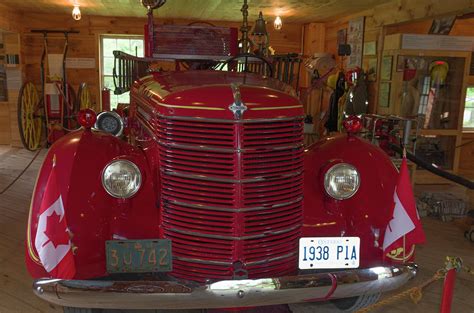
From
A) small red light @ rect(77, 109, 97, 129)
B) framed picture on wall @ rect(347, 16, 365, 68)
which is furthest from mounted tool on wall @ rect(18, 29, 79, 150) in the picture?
small red light @ rect(77, 109, 97, 129)

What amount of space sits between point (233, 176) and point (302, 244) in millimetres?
466

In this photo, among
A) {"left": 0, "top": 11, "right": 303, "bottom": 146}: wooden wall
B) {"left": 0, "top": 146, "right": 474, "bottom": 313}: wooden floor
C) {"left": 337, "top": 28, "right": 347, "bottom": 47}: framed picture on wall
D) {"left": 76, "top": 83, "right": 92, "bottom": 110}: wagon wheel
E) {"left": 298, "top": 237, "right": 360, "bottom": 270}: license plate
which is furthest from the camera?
{"left": 0, "top": 11, "right": 303, "bottom": 146}: wooden wall

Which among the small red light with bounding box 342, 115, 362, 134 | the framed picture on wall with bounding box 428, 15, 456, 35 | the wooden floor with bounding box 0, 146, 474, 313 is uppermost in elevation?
the framed picture on wall with bounding box 428, 15, 456, 35

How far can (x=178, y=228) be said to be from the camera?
78.3 inches

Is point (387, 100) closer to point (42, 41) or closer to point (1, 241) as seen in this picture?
point (1, 241)

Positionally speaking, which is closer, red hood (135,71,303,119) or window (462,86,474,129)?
red hood (135,71,303,119)

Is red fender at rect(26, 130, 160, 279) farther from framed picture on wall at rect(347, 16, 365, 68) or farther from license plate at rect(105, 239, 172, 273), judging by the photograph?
framed picture on wall at rect(347, 16, 365, 68)

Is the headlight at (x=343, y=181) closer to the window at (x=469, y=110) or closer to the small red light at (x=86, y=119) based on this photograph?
the small red light at (x=86, y=119)

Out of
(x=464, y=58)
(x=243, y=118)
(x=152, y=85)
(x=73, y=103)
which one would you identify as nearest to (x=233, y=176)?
(x=243, y=118)

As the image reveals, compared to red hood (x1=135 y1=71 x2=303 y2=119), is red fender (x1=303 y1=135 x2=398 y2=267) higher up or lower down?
lower down

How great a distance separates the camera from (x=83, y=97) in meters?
8.18

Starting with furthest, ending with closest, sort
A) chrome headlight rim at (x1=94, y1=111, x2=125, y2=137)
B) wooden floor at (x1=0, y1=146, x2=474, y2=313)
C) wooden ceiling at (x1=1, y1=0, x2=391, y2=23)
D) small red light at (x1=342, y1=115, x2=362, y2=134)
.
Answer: wooden ceiling at (x1=1, y1=0, x2=391, y2=23) → chrome headlight rim at (x1=94, y1=111, x2=125, y2=137) → wooden floor at (x1=0, y1=146, x2=474, y2=313) → small red light at (x1=342, y1=115, x2=362, y2=134)

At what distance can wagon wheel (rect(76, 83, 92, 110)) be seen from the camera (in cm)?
798

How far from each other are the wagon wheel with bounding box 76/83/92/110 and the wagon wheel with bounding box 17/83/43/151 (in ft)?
2.29
